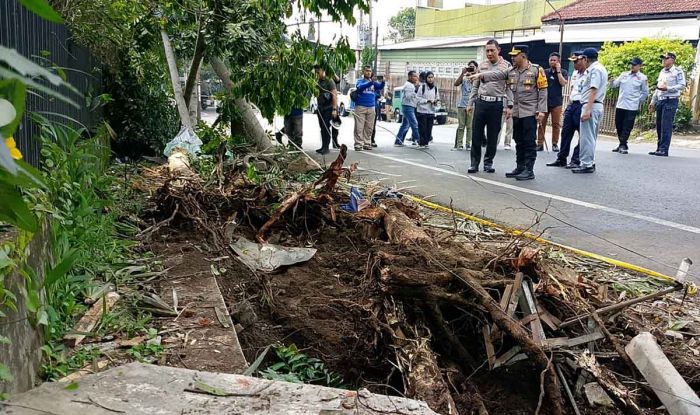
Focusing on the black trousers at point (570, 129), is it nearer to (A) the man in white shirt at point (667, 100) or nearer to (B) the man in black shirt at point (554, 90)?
(B) the man in black shirt at point (554, 90)

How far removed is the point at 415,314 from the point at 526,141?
6.58m

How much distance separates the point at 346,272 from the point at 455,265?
118 centimetres

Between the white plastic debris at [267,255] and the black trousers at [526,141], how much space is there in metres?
5.35

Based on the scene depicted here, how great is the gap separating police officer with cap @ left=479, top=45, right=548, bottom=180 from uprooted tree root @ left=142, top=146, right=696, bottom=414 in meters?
4.99

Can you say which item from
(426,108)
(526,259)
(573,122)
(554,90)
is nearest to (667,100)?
(554,90)

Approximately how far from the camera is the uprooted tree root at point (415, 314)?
300cm

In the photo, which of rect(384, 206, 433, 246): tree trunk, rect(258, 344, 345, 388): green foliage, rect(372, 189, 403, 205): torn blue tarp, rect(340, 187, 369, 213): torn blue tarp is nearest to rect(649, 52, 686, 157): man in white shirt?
rect(372, 189, 403, 205): torn blue tarp

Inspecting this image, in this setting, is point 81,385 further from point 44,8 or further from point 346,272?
point 346,272

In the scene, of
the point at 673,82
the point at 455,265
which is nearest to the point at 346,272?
the point at 455,265

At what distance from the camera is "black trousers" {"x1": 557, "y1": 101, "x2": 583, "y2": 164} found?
420 inches

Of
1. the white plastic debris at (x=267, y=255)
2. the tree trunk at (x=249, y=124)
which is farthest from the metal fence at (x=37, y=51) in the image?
the tree trunk at (x=249, y=124)

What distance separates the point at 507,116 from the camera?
13.4 metres

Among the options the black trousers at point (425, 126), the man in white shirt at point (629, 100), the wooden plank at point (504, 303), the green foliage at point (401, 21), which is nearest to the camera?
the wooden plank at point (504, 303)

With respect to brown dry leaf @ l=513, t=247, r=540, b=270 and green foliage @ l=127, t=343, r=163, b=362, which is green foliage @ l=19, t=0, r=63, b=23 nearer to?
green foliage @ l=127, t=343, r=163, b=362
